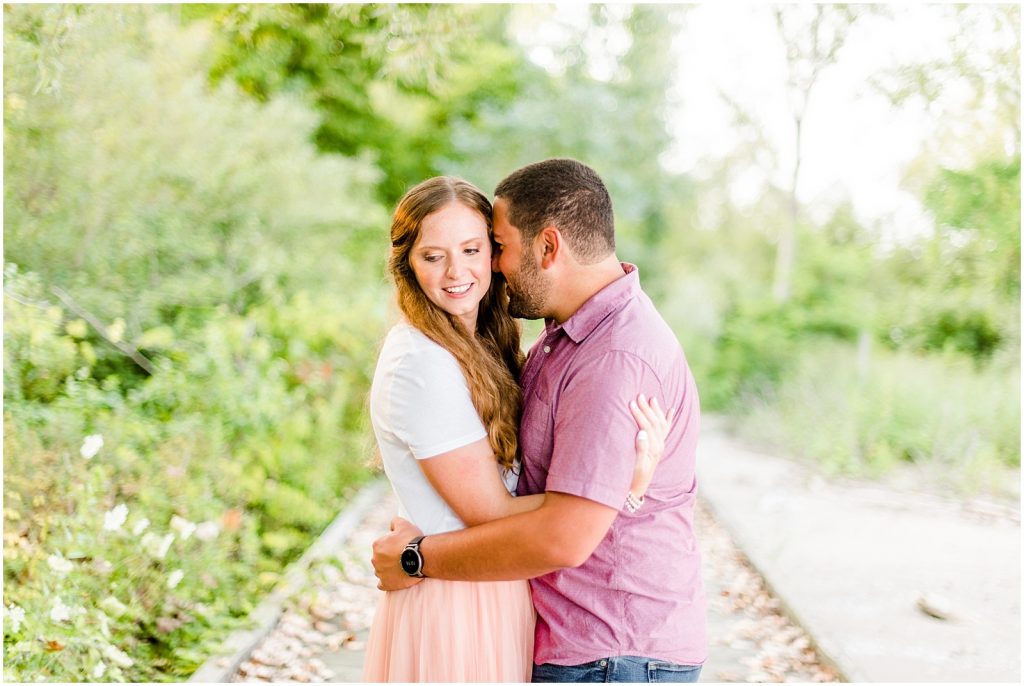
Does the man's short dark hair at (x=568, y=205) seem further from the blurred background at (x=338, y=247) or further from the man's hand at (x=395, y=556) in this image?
the blurred background at (x=338, y=247)

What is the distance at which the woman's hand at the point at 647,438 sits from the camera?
80.7 inches

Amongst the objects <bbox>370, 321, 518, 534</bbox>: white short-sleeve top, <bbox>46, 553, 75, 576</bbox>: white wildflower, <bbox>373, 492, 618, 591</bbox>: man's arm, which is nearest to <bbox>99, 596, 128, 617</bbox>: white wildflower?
<bbox>46, 553, 75, 576</bbox>: white wildflower

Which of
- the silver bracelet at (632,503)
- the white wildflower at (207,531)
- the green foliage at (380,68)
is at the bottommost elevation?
the white wildflower at (207,531)

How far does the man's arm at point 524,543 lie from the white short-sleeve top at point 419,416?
0.40 feet

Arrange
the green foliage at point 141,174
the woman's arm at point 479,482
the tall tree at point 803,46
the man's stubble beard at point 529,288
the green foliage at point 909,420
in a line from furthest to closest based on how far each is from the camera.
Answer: the tall tree at point 803,46
the green foliage at point 909,420
the green foliage at point 141,174
the man's stubble beard at point 529,288
the woman's arm at point 479,482

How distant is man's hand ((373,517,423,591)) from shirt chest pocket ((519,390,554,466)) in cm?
38

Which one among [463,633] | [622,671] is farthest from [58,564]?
[622,671]

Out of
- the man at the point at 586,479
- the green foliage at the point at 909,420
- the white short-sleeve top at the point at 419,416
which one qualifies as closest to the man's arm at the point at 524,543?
the man at the point at 586,479

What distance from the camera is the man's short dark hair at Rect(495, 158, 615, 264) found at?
228 cm

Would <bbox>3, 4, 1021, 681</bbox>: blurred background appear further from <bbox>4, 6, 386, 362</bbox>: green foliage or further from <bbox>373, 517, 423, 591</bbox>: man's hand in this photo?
<bbox>373, 517, 423, 591</bbox>: man's hand

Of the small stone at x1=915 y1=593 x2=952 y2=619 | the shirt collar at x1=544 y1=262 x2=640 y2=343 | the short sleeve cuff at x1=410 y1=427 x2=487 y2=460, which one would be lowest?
the small stone at x1=915 y1=593 x2=952 y2=619

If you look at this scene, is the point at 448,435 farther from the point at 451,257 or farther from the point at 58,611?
the point at 58,611

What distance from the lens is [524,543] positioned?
203 centimetres

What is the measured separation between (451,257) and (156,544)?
8.78 ft
